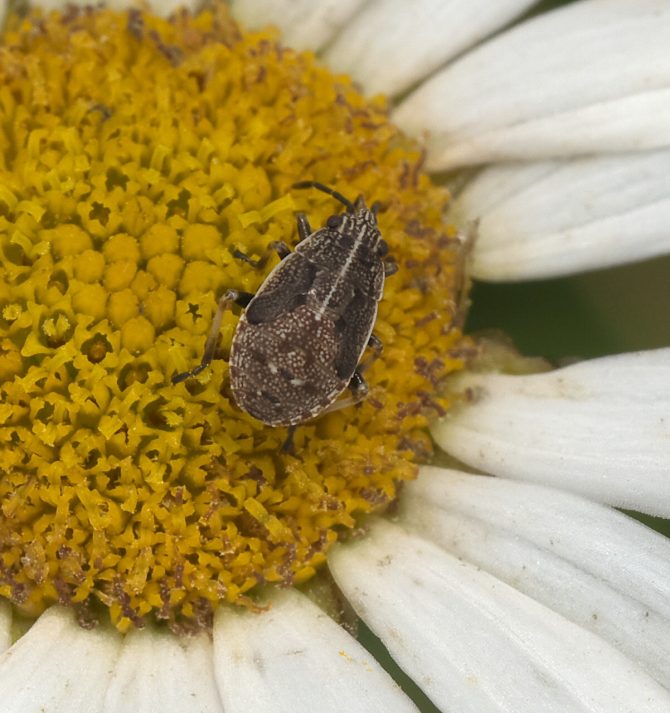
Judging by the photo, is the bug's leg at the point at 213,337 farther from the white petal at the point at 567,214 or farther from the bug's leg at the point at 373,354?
the white petal at the point at 567,214

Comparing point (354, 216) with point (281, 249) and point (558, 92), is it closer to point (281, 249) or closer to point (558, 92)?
point (281, 249)

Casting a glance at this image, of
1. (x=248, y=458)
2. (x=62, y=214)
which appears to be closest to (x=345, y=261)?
(x=248, y=458)

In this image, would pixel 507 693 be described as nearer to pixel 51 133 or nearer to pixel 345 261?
pixel 345 261

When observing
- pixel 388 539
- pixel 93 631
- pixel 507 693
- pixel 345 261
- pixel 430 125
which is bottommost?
pixel 93 631

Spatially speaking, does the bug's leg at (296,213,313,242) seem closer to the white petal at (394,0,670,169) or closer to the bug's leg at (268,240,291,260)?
the bug's leg at (268,240,291,260)

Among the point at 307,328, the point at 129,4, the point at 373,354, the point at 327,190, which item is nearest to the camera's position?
the point at 307,328

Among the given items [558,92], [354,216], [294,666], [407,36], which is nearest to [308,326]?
[354,216]
